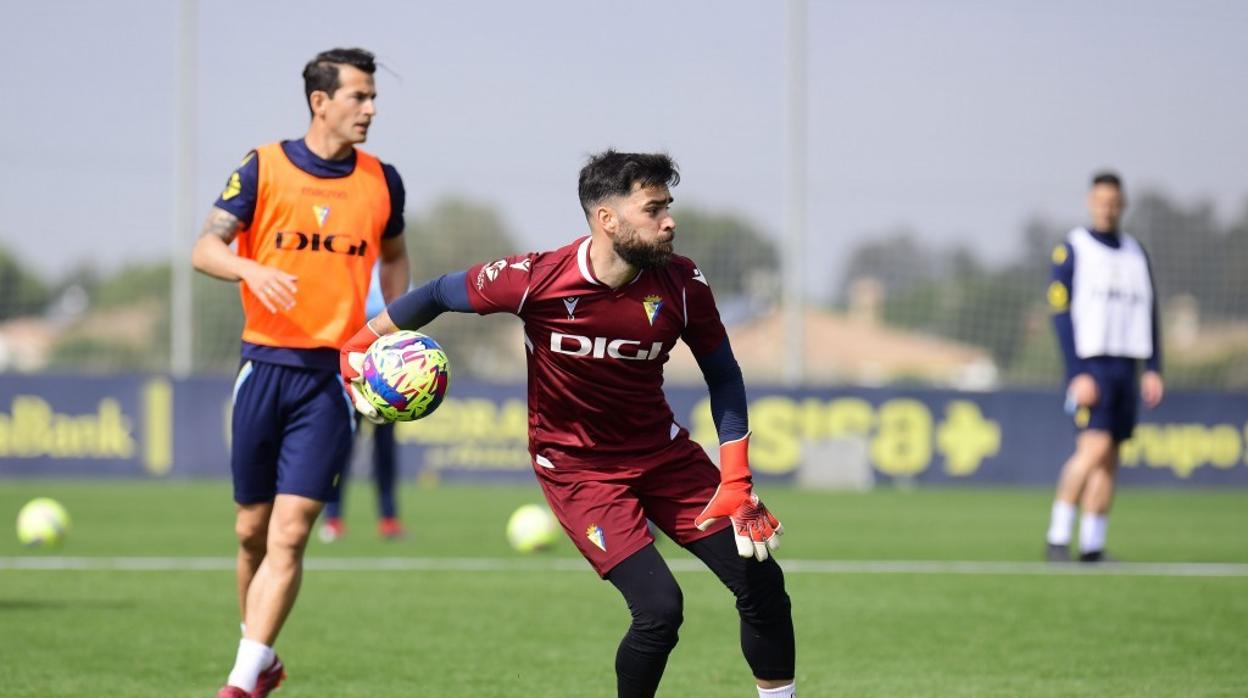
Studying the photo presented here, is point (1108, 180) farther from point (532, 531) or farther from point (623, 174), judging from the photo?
point (623, 174)

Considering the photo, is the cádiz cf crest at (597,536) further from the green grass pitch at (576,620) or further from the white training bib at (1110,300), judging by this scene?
the white training bib at (1110,300)

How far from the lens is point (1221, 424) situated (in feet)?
77.8

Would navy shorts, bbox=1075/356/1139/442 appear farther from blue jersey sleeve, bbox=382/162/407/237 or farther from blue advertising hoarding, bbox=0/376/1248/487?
blue advertising hoarding, bbox=0/376/1248/487

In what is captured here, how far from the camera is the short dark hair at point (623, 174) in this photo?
5.81 meters

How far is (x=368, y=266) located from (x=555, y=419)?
132 cm

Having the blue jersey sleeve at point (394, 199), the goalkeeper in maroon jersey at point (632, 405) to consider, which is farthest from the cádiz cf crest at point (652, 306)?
the blue jersey sleeve at point (394, 199)

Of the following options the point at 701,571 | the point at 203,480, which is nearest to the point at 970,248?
the point at 203,480

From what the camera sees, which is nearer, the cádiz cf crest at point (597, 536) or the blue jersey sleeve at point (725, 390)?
the cádiz cf crest at point (597, 536)

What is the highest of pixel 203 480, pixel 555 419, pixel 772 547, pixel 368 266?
pixel 368 266

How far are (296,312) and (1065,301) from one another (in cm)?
706

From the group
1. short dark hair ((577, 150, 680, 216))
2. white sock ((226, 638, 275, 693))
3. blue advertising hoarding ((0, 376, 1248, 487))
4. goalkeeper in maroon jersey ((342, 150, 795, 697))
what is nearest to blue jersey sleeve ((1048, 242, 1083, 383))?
goalkeeper in maroon jersey ((342, 150, 795, 697))

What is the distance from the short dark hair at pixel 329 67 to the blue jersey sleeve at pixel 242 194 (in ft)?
1.35

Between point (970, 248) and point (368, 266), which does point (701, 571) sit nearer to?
point (368, 266)

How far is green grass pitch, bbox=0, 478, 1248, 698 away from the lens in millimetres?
7316
